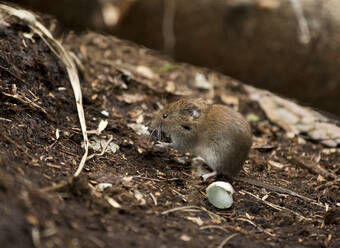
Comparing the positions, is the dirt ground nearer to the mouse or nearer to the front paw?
the front paw

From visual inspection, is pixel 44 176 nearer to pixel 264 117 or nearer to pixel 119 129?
pixel 119 129

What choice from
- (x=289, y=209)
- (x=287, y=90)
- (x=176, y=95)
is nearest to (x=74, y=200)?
(x=289, y=209)

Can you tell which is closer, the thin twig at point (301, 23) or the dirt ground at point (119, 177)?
the dirt ground at point (119, 177)

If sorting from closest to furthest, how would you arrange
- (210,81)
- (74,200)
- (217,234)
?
(74,200)
(217,234)
(210,81)

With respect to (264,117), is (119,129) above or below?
below

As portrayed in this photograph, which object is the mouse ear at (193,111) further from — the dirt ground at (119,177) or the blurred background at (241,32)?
the blurred background at (241,32)

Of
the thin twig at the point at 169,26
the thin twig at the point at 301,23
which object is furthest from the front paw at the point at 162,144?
the thin twig at the point at 301,23

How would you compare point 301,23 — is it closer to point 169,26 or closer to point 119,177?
point 169,26
